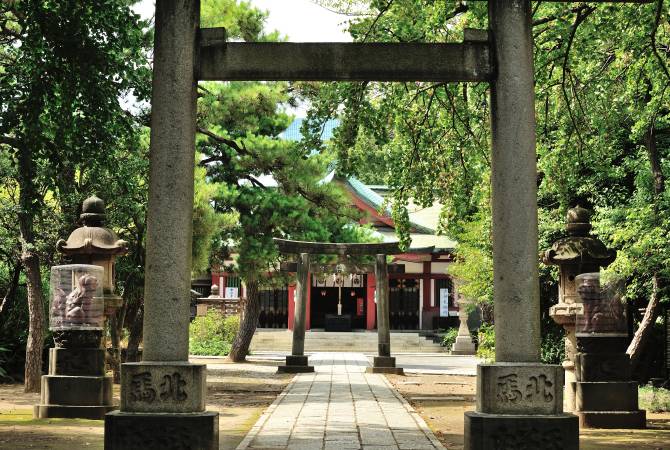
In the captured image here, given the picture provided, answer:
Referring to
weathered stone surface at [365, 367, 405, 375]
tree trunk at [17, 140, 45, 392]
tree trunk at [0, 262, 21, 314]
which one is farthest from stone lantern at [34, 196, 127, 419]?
weathered stone surface at [365, 367, 405, 375]

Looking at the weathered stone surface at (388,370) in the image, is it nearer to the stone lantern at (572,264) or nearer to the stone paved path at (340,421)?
the stone paved path at (340,421)

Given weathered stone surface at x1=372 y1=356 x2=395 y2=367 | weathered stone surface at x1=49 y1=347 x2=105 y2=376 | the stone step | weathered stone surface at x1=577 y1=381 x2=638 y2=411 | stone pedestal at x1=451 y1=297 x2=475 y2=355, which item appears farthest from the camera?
the stone step

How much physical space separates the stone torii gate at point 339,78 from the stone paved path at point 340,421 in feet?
5.67

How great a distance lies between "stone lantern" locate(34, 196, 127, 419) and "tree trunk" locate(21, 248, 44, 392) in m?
3.34

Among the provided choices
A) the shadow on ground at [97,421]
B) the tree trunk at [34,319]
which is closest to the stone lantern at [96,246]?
the shadow on ground at [97,421]

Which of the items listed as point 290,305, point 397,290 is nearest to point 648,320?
point 290,305

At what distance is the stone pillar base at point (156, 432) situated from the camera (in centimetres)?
702

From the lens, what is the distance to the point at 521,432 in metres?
7.05

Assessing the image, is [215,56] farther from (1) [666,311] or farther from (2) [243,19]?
(2) [243,19]

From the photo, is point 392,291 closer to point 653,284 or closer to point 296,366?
point 296,366

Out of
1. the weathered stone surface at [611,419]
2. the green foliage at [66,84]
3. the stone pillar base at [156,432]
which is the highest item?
the green foliage at [66,84]

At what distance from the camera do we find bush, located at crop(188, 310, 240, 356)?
31562mm

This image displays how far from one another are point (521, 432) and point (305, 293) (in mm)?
16314

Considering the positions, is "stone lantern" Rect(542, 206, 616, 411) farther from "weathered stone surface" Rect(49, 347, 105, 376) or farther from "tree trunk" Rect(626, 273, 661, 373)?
"weathered stone surface" Rect(49, 347, 105, 376)
